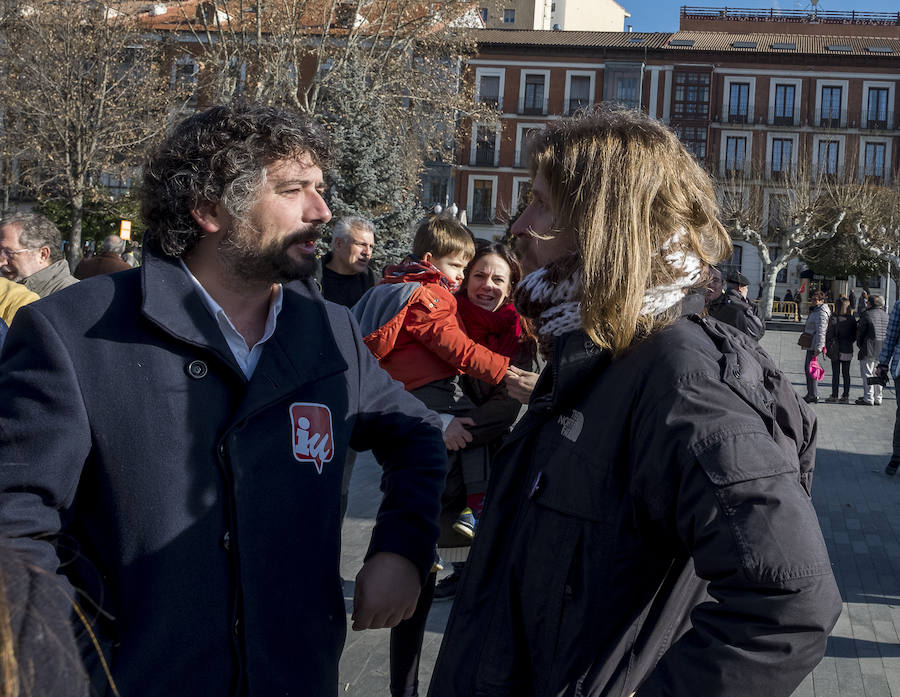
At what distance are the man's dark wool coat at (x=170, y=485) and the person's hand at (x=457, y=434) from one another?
2133 millimetres

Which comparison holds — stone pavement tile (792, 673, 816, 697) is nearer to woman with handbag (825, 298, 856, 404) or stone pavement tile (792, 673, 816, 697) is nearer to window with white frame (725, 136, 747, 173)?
woman with handbag (825, 298, 856, 404)

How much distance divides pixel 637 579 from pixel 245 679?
2.52ft

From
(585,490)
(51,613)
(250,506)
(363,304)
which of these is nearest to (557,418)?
(585,490)

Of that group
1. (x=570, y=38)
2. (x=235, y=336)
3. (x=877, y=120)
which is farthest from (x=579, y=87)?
(x=235, y=336)

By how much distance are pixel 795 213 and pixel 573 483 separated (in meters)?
42.7

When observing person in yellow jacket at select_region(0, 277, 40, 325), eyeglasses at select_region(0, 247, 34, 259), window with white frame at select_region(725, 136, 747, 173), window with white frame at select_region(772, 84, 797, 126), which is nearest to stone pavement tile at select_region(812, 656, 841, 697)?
person in yellow jacket at select_region(0, 277, 40, 325)

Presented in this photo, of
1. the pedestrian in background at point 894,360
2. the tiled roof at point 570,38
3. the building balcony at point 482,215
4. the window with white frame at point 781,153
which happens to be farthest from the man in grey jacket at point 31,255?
the window with white frame at point 781,153

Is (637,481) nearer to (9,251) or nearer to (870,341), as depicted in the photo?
(9,251)

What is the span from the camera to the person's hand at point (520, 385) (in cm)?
359

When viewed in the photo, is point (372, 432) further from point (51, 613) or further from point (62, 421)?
→ point (51, 613)

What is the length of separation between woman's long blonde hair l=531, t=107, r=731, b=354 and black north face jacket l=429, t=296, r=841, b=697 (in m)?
0.08

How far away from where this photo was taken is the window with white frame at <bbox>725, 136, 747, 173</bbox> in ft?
173

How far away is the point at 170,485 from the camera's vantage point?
176 cm

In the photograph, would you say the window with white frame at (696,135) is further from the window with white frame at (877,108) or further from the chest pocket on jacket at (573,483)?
the chest pocket on jacket at (573,483)
